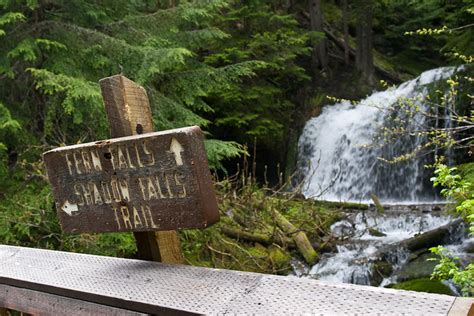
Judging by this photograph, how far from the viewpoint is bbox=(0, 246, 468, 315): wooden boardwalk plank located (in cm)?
119

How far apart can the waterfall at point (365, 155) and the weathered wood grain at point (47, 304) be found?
9439mm

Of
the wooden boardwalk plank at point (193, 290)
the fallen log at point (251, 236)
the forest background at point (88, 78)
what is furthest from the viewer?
the fallen log at point (251, 236)

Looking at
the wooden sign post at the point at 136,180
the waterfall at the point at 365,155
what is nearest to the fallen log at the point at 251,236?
the waterfall at the point at 365,155

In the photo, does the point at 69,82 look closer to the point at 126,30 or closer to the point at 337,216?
the point at 126,30

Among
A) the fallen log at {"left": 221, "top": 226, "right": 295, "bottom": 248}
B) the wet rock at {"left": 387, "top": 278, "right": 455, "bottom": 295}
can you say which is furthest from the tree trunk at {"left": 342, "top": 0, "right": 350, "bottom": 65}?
the wet rock at {"left": 387, "top": 278, "right": 455, "bottom": 295}

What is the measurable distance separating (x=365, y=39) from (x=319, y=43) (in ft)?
4.88

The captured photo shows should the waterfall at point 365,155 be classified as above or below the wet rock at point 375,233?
above

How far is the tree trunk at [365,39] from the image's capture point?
15203 millimetres

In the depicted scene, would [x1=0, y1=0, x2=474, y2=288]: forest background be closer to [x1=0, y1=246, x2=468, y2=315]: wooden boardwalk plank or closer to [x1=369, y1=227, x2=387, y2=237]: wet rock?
[x1=369, y1=227, x2=387, y2=237]: wet rock

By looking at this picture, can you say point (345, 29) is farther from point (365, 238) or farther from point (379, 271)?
point (379, 271)

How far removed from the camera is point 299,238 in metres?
8.17

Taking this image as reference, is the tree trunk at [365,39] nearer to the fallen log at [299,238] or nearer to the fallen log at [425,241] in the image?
the fallen log at [425,241]

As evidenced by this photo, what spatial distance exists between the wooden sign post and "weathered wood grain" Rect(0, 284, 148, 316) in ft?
1.03

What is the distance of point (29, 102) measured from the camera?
24.0 ft
